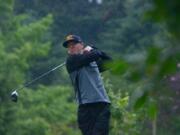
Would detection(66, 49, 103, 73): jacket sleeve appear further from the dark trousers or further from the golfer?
the dark trousers

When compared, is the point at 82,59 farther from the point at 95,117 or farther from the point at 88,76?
the point at 95,117

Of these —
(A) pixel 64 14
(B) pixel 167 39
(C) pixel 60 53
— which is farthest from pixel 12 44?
(B) pixel 167 39

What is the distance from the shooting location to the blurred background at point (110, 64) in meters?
1.91

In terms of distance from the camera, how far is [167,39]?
6.51 ft

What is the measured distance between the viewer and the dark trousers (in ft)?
24.1

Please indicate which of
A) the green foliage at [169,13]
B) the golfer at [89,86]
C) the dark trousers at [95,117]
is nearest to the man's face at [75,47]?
the golfer at [89,86]

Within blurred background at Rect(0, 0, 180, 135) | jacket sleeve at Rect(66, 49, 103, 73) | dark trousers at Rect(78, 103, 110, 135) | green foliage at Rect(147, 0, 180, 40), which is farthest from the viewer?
dark trousers at Rect(78, 103, 110, 135)

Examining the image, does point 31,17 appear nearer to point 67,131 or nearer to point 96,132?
point 67,131

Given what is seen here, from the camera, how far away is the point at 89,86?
7246mm

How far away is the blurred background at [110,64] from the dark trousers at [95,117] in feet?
1.59

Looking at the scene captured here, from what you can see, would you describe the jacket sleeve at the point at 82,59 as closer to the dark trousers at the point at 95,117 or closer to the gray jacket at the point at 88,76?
the gray jacket at the point at 88,76

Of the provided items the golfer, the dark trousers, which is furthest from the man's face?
the dark trousers

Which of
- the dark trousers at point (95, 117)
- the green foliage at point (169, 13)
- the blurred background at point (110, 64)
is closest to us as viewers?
the green foliage at point (169, 13)

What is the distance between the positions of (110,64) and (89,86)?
5.31 m
